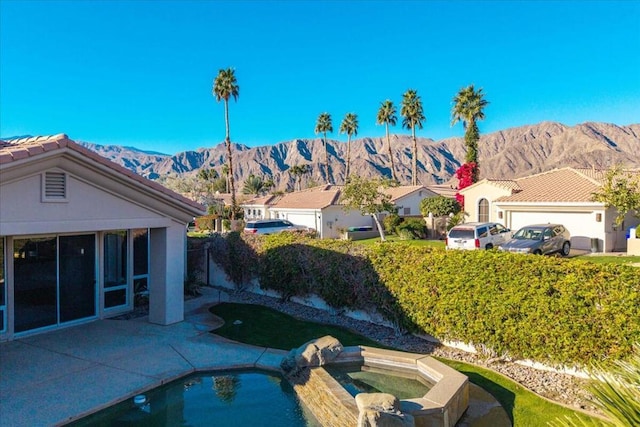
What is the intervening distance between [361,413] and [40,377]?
6680 millimetres

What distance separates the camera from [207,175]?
97000 mm

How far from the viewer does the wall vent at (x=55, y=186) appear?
9.68 m

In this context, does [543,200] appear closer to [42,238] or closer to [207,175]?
[42,238]

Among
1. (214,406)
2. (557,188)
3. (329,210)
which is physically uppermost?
(557,188)

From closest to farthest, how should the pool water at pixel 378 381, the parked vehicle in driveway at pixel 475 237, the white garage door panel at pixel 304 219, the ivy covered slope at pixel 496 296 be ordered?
the pool water at pixel 378 381
the ivy covered slope at pixel 496 296
the parked vehicle in driveway at pixel 475 237
the white garage door panel at pixel 304 219

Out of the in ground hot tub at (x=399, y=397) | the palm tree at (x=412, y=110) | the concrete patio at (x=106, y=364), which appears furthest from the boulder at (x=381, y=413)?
the palm tree at (x=412, y=110)

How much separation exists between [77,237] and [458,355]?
10.6 meters

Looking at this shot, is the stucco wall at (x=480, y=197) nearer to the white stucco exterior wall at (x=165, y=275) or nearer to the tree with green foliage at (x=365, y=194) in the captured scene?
the tree with green foliage at (x=365, y=194)

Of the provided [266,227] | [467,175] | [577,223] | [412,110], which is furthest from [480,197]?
[412,110]

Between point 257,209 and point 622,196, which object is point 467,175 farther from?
point 257,209

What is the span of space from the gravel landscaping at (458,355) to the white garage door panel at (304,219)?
25.8 m

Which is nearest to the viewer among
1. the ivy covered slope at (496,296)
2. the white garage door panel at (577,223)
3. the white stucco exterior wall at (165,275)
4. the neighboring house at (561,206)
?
the ivy covered slope at (496,296)

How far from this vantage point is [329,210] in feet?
134

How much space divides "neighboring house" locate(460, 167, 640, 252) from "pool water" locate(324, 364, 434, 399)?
2072cm
